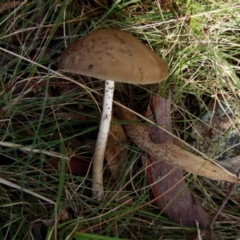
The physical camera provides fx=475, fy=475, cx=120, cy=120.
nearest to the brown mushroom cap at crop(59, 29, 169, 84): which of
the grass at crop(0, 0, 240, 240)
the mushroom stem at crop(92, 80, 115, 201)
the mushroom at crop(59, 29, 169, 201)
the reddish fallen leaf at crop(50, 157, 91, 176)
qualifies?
the mushroom at crop(59, 29, 169, 201)

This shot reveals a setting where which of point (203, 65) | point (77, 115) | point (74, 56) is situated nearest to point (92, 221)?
point (77, 115)

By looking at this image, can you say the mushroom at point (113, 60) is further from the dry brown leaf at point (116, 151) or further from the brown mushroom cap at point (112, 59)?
the dry brown leaf at point (116, 151)

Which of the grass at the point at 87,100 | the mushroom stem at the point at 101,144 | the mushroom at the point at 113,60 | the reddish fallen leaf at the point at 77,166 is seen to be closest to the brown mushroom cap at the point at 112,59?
the mushroom at the point at 113,60

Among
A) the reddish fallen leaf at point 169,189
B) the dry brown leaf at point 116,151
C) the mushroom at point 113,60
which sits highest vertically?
the mushroom at point 113,60

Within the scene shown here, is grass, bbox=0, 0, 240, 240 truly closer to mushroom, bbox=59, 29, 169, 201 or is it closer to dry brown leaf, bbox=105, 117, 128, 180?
dry brown leaf, bbox=105, 117, 128, 180

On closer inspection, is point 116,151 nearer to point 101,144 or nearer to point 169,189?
point 101,144

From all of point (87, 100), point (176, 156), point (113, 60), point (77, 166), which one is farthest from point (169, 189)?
point (113, 60)

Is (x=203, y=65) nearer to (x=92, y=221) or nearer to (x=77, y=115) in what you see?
(x=77, y=115)
